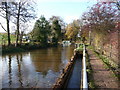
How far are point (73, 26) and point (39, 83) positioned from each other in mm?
40107

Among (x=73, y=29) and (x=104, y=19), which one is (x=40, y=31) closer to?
(x=104, y=19)

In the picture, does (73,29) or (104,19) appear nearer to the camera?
(104,19)

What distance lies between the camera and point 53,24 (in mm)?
40188

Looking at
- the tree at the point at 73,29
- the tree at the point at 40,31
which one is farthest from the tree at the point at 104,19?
the tree at the point at 73,29

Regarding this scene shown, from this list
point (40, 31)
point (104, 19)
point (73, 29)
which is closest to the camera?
point (104, 19)

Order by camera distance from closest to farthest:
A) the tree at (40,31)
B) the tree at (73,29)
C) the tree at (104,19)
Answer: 1. the tree at (104,19)
2. the tree at (40,31)
3. the tree at (73,29)

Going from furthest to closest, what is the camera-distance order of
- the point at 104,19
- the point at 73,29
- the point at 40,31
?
the point at 73,29, the point at 40,31, the point at 104,19

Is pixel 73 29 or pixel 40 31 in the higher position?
pixel 73 29

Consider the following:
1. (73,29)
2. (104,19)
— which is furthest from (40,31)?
→ (73,29)

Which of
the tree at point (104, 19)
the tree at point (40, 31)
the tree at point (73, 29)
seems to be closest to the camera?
the tree at point (104, 19)

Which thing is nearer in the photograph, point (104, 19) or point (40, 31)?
point (104, 19)

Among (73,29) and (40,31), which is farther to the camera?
(73,29)

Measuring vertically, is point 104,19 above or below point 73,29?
below

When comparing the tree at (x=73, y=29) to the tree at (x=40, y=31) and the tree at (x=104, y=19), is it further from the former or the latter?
the tree at (x=104, y=19)
